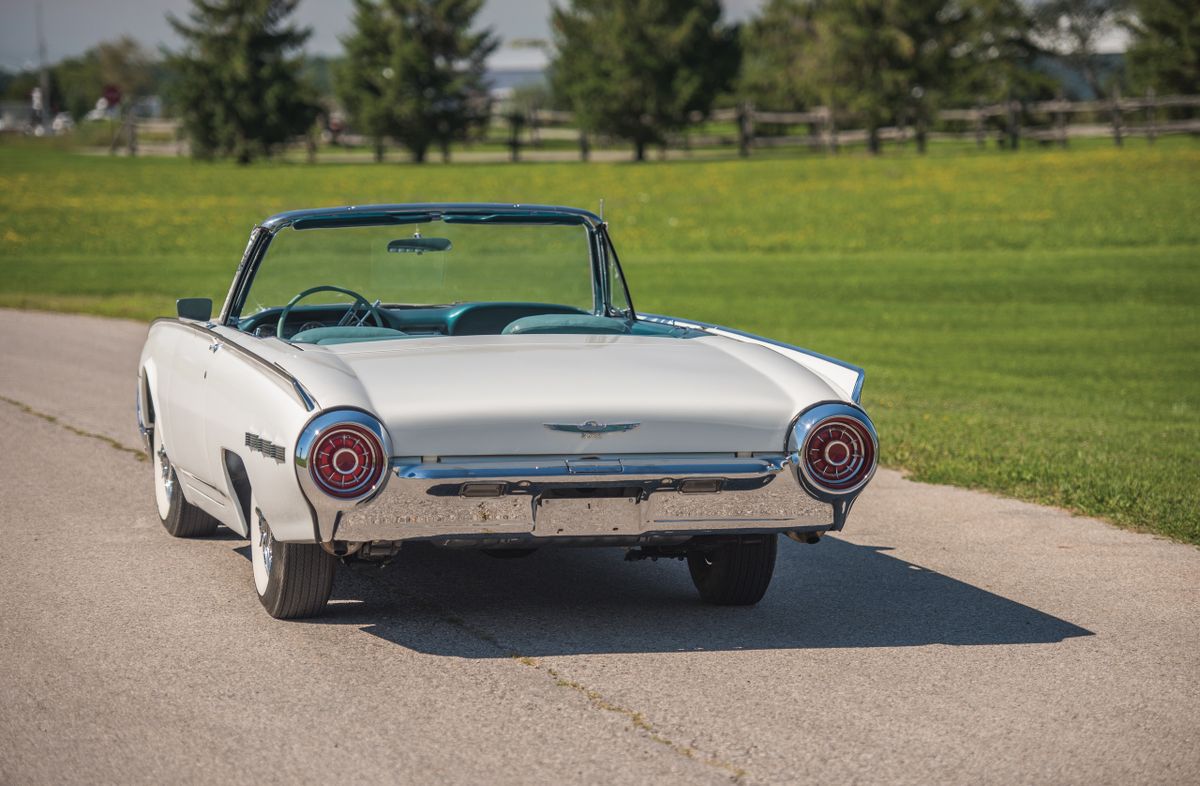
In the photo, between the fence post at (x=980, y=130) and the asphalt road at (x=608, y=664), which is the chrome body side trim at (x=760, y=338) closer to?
the asphalt road at (x=608, y=664)

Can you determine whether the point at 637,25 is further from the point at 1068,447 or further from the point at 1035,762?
the point at 1035,762

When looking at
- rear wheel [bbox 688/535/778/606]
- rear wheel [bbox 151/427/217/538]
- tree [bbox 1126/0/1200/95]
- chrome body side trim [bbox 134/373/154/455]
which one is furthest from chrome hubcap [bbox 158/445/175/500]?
tree [bbox 1126/0/1200/95]

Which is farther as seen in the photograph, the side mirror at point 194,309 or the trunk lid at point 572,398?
the side mirror at point 194,309

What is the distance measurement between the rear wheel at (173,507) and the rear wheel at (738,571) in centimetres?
238

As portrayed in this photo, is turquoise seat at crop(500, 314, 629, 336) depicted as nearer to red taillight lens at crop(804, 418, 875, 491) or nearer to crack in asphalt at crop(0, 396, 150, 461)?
red taillight lens at crop(804, 418, 875, 491)

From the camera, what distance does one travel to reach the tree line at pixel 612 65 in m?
64.8

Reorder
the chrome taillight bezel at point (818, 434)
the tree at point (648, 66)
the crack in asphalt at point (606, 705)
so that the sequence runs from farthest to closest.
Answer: the tree at point (648, 66) < the chrome taillight bezel at point (818, 434) < the crack in asphalt at point (606, 705)

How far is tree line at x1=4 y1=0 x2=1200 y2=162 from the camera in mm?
64750

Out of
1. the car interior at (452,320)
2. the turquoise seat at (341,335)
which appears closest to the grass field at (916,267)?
the car interior at (452,320)

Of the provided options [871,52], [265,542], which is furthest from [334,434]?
[871,52]

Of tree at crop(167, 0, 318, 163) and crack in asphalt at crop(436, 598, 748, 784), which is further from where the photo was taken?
tree at crop(167, 0, 318, 163)

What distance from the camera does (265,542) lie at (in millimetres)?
5848

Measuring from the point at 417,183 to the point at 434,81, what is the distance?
2334 cm

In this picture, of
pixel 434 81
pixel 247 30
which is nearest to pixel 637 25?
pixel 434 81
